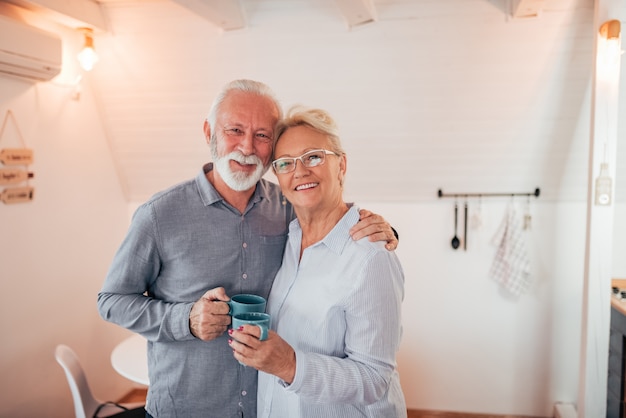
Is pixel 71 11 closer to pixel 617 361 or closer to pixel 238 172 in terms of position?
pixel 238 172

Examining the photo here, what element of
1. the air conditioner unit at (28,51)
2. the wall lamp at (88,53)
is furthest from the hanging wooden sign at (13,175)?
the wall lamp at (88,53)

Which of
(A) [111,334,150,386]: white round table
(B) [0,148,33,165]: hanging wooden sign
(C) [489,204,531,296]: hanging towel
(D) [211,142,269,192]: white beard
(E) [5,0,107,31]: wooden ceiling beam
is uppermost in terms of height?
(E) [5,0,107,31]: wooden ceiling beam

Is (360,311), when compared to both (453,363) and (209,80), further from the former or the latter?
(453,363)

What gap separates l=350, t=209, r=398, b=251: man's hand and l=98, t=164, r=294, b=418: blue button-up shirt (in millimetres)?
348

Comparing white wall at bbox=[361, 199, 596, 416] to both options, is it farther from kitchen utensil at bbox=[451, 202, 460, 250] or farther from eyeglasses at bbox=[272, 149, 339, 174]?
eyeglasses at bbox=[272, 149, 339, 174]

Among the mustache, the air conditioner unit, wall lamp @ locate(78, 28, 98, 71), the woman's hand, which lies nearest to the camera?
the woman's hand

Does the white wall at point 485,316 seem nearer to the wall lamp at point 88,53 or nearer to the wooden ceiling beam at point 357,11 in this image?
the wooden ceiling beam at point 357,11

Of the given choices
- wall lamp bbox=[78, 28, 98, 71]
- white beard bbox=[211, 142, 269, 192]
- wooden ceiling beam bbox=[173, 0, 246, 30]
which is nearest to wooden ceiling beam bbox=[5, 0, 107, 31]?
wall lamp bbox=[78, 28, 98, 71]

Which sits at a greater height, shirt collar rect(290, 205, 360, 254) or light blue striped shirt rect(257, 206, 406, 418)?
shirt collar rect(290, 205, 360, 254)

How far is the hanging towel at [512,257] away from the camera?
3.05 metres

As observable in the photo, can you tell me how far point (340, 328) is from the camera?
1303 millimetres

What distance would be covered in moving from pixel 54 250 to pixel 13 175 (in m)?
0.51

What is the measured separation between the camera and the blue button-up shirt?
4.93 ft

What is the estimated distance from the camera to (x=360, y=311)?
1.25 m
